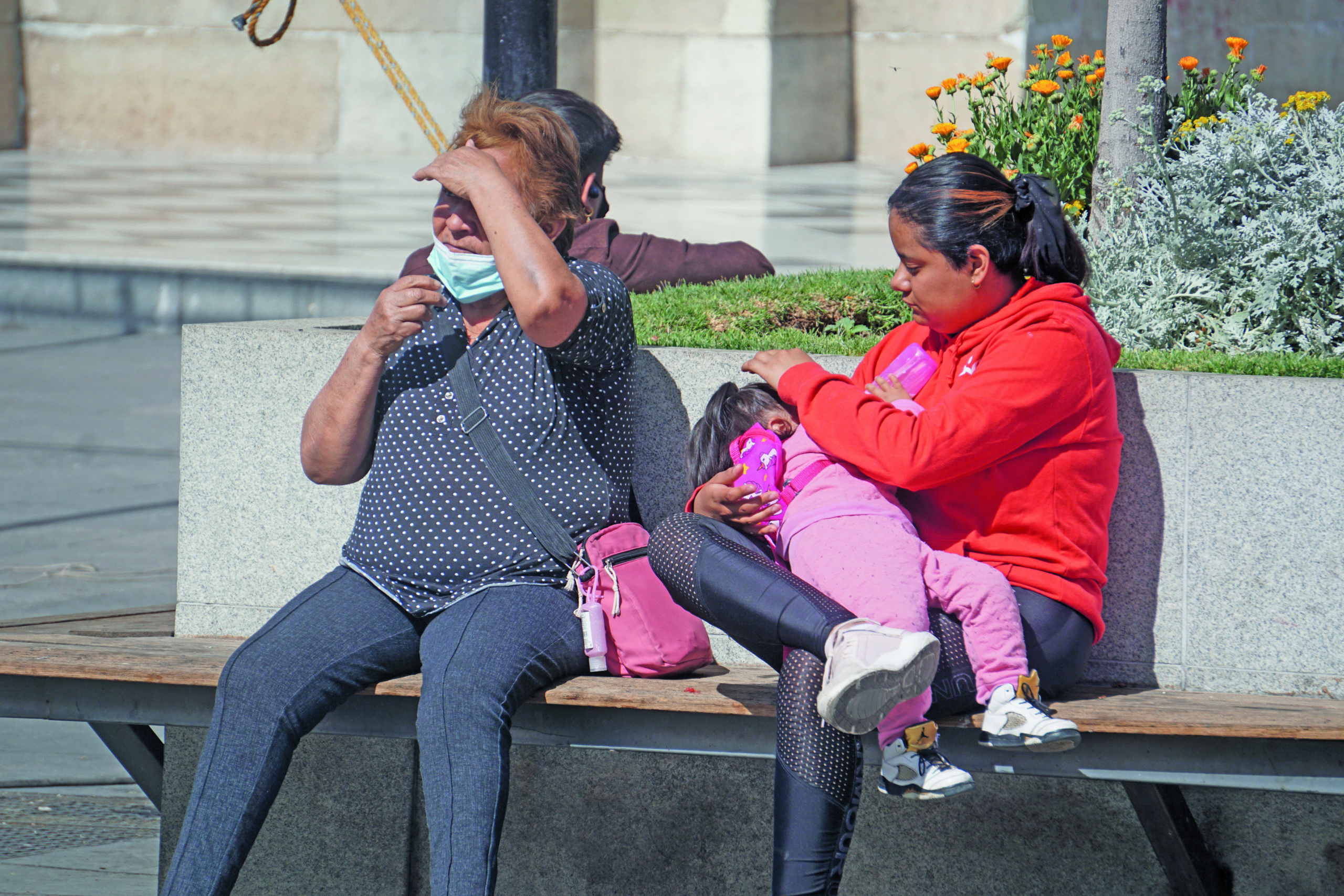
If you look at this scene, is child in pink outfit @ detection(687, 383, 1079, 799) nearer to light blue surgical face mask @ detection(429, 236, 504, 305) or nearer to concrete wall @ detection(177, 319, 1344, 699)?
concrete wall @ detection(177, 319, 1344, 699)

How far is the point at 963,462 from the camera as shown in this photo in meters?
2.82

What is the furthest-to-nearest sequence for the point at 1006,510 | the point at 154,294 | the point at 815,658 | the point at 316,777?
1. the point at 154,294
2. the point at 316,777
3. the point at 1006,510
4. the point at 815,658

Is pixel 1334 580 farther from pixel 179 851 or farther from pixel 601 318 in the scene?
pixel 179 851

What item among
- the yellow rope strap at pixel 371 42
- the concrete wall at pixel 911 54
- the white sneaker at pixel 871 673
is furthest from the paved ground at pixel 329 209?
the white sneaker at pixel 871 673

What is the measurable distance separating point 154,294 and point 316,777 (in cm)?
705

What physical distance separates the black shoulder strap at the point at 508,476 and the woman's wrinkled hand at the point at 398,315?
0.14 meters

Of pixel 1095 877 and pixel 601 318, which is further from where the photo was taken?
pixel 1095 877

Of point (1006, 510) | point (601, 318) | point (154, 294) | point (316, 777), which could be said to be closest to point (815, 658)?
point (1006, 510)

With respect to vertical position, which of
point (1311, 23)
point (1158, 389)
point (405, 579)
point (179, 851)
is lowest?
point (179, 851)

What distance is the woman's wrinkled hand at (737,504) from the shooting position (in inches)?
116

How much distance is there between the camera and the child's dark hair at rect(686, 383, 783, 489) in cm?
312

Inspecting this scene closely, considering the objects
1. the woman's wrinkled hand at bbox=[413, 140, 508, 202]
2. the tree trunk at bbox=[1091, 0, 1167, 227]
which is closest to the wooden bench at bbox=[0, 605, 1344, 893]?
the woman's wrinkled hand at bbox=[413, 140, 508, 202]

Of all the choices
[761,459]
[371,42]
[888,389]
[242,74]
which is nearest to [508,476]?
[761,459]

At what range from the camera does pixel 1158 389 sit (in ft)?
10.3
